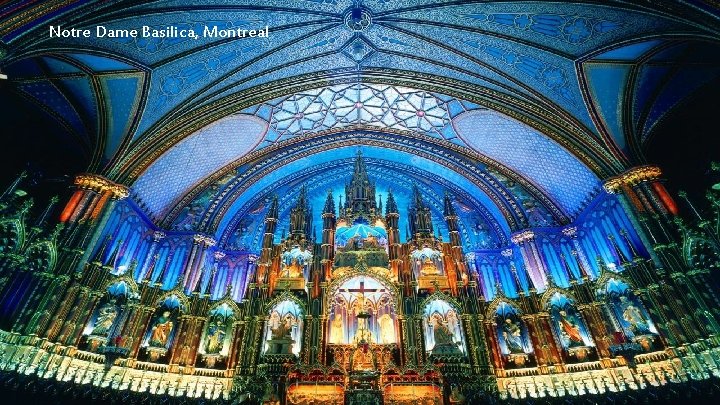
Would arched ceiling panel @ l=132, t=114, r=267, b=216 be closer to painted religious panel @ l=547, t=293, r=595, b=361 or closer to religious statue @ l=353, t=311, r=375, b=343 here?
religious statue @ l=353, t=311, r=375, b=343

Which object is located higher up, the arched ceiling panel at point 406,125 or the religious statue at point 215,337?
the arched ceiling panel at point 406,125

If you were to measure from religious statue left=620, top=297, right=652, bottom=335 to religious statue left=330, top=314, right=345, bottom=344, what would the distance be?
10.0 metres

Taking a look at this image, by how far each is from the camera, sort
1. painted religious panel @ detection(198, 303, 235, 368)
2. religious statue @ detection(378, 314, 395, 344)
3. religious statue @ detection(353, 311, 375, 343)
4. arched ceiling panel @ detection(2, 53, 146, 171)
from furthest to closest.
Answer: religious statue @ detection(378, 314, 395, 344), religious statue @ detection(353, 311, 375, 343), painted religious panel @ detection(198, 303, 235, 368), arched ceiling panel @ detection(2, 53, 146, 171)

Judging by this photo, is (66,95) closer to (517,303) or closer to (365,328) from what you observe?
(365,328)

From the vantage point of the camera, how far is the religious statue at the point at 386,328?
49.4 ft

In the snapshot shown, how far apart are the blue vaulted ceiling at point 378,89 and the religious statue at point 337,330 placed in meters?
7.22

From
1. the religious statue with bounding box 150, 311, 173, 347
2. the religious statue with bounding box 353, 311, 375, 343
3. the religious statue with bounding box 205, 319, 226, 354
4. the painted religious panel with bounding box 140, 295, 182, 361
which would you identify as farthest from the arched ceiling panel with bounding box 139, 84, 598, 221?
the religious statue with bounding box 353, 311, 375, 343

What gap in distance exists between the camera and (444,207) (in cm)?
1967

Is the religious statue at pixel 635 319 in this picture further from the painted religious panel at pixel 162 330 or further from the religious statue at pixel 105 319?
the religious statue at pixel 105 319

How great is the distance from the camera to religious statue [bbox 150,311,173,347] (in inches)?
539

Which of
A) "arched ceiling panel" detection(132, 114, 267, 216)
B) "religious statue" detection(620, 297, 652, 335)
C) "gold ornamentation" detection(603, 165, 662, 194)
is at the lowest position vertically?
"religious statue" detection(620, 297, 652, 335)

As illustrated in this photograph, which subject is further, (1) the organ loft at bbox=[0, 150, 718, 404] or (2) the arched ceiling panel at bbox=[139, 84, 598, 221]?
(2) the arched ceiling panel at bbox=[139, 84, 598, 221]

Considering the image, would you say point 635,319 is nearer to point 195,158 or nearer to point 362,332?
point 362,332

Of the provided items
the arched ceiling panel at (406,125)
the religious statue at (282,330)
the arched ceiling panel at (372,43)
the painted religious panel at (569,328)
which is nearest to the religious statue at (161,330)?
the religious statue at (282,330)
